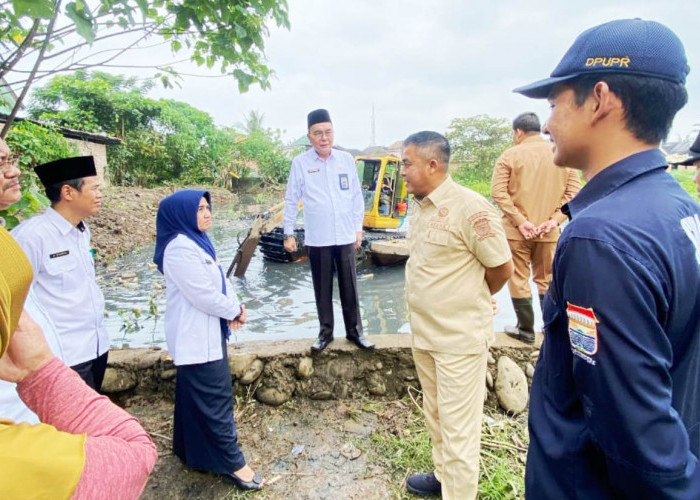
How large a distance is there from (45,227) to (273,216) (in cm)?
765

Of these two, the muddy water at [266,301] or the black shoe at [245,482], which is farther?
the muddy water at [266,301]

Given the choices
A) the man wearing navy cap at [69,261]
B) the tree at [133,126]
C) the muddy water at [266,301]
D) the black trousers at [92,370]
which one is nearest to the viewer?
the man wearing navy cap at [69,261]

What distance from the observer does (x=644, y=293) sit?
0.80 meters

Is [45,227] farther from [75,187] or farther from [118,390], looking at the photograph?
[118,390]

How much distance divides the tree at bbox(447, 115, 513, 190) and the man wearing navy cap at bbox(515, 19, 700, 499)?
22.8 m

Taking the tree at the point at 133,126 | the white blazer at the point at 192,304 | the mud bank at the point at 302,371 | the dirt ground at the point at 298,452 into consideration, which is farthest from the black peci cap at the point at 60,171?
the tree at the point at 133,126

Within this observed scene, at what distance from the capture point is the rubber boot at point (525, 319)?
350 cm

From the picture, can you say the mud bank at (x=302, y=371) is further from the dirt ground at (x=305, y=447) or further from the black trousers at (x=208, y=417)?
the black trousers at (x=208, y=417)

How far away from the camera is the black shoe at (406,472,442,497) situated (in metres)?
2.37

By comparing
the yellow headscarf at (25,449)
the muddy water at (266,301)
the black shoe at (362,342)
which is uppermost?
the yellow headscarf at (25,449)

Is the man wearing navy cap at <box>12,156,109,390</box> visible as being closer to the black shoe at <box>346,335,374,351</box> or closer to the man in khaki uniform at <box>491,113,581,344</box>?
the black shoe at <box>346,335,374,351</box>

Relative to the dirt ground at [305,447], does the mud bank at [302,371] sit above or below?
above

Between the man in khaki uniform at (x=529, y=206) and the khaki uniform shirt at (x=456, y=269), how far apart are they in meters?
1.41

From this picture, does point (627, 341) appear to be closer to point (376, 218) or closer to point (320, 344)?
point (320, 344)
